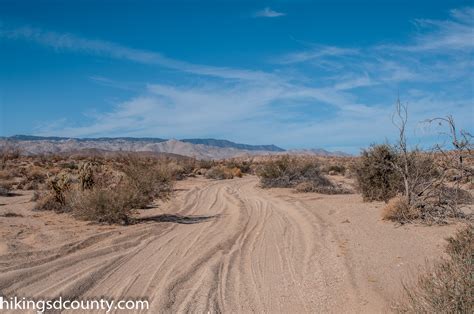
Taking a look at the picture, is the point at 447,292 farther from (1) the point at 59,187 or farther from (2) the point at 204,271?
(1) the point at 59,187

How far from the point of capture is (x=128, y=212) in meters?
13.0

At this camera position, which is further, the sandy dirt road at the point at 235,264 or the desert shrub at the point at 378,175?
the desert shrub at the point at 378,175

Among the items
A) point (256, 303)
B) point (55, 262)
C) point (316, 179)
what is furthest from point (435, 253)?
point (316, 179)

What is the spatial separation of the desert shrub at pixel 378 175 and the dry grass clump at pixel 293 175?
5368 mm

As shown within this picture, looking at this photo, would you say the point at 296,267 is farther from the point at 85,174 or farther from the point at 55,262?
the point at 85,174

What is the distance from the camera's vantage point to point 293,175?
1041 inches

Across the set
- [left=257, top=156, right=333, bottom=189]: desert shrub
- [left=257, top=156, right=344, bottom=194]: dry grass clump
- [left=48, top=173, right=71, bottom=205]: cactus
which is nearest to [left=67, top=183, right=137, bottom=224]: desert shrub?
[left=48, top=173, right=71, bottom=205]: cactus

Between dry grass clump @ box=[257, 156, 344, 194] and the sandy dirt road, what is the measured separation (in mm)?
10842

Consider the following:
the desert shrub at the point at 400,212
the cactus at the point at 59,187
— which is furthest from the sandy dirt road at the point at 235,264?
the cactus at the point at 59,187

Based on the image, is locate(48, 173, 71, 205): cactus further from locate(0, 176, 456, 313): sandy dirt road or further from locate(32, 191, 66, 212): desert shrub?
locate(0, 176, 456, 313): sandy dirt road

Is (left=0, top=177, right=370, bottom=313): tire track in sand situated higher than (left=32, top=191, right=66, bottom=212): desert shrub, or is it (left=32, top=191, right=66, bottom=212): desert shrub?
(left=32, top=191, right=66, bottom=212): desert shrub

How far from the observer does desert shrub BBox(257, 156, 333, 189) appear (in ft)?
82.6

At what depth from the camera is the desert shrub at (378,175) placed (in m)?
17.2

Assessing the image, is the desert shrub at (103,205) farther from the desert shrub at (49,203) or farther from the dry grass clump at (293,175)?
the dry grass clump at (293,175)
